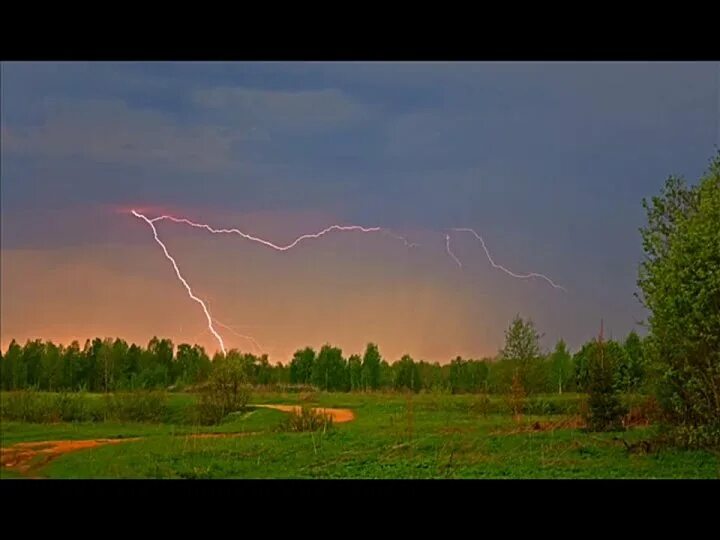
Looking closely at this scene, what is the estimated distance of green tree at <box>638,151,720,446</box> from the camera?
22.2 feet

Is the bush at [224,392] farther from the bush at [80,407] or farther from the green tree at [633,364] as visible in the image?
the green tree at [633,364]

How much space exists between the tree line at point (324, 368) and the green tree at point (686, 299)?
0.24m

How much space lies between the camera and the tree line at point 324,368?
6.93m

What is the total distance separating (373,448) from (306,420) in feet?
1.79

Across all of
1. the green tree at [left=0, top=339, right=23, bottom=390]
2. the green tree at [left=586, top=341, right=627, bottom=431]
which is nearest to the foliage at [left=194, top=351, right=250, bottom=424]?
the green tree at [left=0, top=339, right=23, bottom=390]

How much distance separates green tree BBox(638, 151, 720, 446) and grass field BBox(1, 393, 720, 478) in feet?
1.00

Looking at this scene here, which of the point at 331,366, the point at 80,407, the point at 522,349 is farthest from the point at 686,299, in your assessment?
the point at 80,407

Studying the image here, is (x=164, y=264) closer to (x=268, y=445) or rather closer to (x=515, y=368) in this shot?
(x=268, y=445)

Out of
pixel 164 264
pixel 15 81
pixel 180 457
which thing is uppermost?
pixel 15 81

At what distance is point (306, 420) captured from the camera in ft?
23.1

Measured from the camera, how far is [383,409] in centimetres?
702
